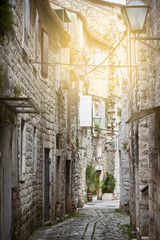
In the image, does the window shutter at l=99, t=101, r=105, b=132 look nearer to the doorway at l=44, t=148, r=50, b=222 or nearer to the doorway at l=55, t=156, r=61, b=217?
the doorway at l=55, t=156, r=61, b=217

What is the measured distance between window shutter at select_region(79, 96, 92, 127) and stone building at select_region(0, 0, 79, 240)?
4.39 meters

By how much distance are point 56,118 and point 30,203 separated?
461cm

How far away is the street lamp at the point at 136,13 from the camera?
670 cm

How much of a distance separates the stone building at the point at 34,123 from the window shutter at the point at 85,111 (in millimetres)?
4394

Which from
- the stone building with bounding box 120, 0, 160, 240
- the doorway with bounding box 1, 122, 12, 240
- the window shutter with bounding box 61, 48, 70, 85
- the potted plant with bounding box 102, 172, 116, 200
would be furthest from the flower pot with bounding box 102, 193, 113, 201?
the doorway with bounding box 1, 122, 12, 240

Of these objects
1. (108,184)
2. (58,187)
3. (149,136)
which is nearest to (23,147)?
(149,136)

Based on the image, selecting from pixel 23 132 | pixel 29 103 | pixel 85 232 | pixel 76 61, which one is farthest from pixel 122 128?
pixel 29 103

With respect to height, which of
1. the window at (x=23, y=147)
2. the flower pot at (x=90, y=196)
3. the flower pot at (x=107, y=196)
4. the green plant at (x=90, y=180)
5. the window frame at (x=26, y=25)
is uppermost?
the window frame at (x=26, y=25)

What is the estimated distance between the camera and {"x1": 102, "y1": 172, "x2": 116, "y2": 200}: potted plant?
88.3ft

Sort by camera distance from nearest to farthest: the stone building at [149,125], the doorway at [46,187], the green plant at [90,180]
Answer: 1. the stone building at [149,125]
2. the doorway at [46,187]
3. the green plant at [90,180]

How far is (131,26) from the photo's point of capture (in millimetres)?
6883

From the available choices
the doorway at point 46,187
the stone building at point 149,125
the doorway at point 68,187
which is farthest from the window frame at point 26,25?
the doorway at point 68,187

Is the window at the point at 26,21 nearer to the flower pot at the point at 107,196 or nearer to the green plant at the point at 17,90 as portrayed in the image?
the green plant at the point at 17,90

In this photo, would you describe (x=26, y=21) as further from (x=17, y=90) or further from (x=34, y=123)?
(x=34, y=123)
